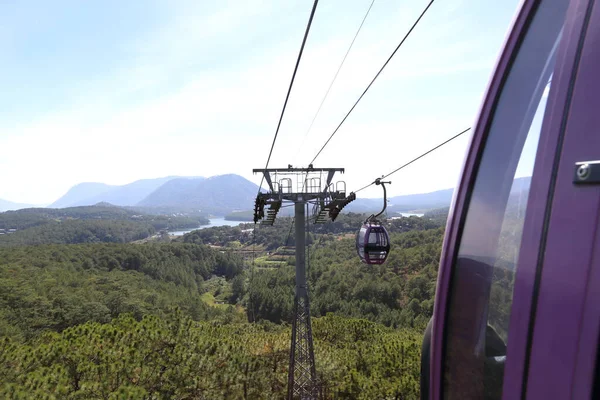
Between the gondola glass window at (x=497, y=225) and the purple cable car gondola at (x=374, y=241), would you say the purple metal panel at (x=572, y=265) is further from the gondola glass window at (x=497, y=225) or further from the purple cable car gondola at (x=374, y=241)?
the purple cable car gondola at (x=374, y=241)

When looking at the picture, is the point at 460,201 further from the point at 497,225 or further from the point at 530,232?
the point at 530,232

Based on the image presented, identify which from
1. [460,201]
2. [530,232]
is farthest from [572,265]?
[460,201]

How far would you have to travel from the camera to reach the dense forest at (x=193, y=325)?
1021 centimetres

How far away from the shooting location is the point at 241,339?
1814 cm

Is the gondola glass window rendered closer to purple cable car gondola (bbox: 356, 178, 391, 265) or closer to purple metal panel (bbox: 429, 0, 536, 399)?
purple metal panel (bbox: 429, 0, 536, 399)

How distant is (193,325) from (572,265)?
1624 centimetres

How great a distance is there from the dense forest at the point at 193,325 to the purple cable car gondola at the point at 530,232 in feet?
31.7

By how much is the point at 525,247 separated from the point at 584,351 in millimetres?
300

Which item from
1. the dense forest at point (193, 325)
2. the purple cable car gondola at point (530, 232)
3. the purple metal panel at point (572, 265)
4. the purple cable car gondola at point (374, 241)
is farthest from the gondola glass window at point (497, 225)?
the dense forest at point (193, 325)

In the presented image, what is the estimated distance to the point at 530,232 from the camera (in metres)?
0.99

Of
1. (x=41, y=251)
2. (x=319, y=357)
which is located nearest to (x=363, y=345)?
(x=319, y=357)

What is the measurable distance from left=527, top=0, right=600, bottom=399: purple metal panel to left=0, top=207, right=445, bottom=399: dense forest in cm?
999

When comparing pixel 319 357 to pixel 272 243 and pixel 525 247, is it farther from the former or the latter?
pixel 272 243

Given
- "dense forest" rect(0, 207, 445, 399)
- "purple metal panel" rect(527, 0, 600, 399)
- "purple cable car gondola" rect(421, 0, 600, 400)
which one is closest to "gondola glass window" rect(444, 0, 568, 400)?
"purple cable car gondola" rect(421, 0, 600, 400)
